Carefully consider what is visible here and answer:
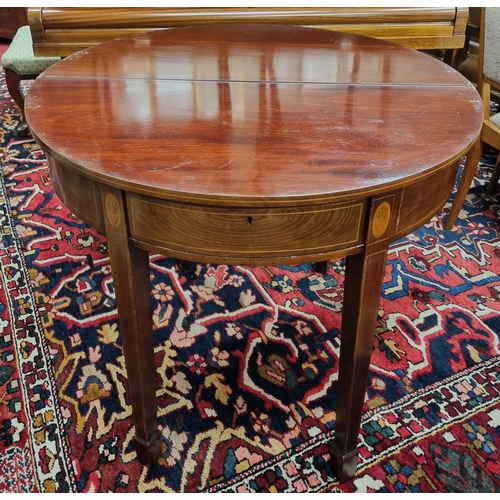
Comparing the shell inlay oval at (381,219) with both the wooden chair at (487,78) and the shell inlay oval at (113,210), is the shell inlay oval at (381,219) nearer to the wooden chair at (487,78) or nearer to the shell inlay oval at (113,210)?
the shell inlay oval at (113,210)

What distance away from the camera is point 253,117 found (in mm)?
853

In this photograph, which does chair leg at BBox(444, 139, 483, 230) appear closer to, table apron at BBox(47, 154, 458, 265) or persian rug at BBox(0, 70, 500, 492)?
persian rug at BBox(0, 70, 500, 492)

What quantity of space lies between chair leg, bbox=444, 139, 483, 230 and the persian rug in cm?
6

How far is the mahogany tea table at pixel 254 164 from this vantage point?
69 cm

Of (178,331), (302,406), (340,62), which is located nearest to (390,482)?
(302,406)

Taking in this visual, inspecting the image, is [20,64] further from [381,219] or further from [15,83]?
[381,219]

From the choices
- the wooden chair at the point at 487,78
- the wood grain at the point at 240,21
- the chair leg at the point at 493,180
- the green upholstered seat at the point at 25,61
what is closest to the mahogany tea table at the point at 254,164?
the wood grain at the point at 240,21

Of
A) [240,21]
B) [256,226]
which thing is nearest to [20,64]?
[240,21]

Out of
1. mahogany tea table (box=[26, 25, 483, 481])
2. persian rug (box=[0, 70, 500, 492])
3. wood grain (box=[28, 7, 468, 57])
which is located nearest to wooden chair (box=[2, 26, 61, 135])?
wood grain (box=[28, 7, 468, 57])

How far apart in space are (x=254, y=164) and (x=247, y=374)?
2.24ft

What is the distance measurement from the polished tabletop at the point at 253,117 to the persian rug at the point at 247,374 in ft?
2.13

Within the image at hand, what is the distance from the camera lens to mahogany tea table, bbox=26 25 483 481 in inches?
27.0

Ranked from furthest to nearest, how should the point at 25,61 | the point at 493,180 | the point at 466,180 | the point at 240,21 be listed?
1. the point at 25,61
2. the point at 493,180
3. the point at 466,180
4. the point at 240,21

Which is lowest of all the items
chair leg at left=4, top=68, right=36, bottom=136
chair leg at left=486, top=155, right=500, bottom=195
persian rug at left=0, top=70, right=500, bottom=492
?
persian rug at left=0, top=70, right=500, bottom=492
